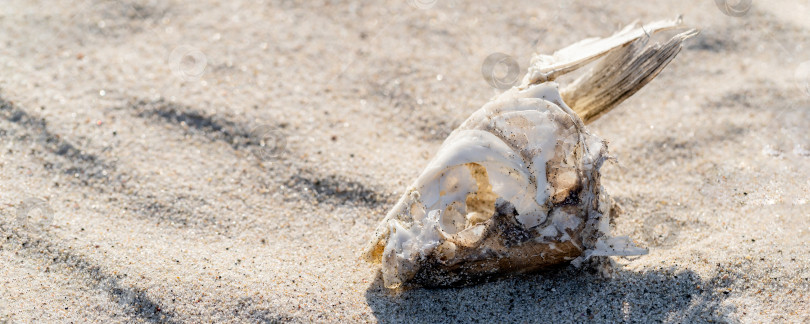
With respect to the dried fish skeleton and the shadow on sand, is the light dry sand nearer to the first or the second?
the shadow on sand

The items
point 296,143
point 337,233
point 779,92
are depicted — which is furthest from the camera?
point 779,92

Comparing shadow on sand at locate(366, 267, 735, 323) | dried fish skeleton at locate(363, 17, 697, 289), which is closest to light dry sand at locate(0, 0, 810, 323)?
shadow on sand at locate(366, 267, 735, 323)

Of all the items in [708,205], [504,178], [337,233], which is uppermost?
[504,178]

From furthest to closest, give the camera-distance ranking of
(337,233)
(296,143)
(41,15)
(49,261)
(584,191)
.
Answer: (41,15) → (296,143) → (337,233) → (49,261) → (584,191)

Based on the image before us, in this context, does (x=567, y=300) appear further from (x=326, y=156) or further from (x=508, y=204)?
(x=326, y=156)

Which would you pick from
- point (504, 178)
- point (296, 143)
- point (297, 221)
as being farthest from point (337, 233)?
point (504, 178)

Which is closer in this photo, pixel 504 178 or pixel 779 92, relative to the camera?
pixel 504 178

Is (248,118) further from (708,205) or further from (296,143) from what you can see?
(708,205)
